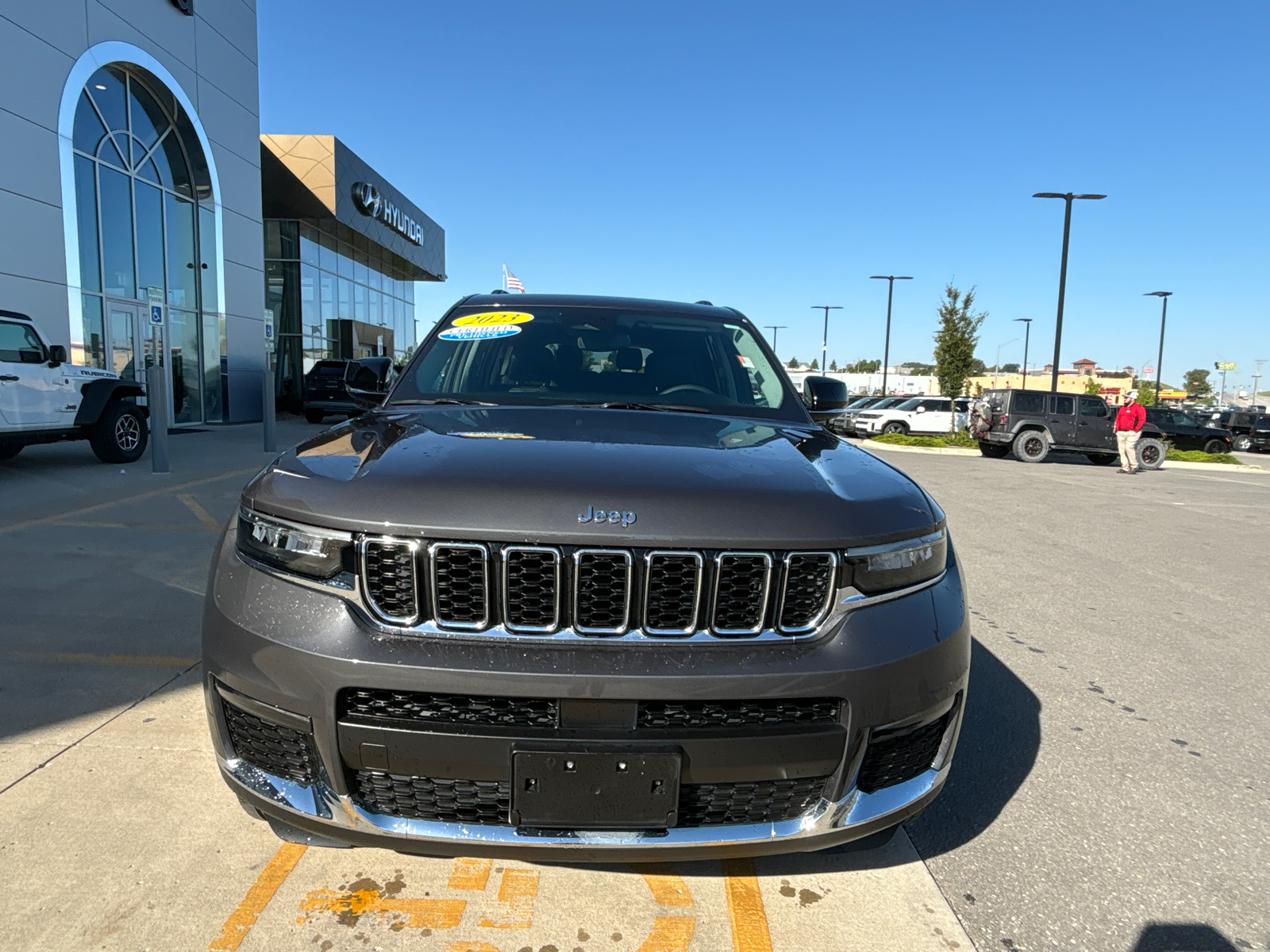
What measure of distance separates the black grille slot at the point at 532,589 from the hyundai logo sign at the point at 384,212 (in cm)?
2679

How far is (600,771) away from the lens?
5.42 ft

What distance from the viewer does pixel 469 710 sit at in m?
1.69

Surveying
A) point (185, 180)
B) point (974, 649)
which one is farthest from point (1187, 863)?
point (185, 180)

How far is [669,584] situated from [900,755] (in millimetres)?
708

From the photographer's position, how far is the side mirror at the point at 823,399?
342 centimetres

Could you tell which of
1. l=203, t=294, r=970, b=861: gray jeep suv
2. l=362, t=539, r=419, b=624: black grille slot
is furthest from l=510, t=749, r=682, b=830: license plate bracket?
l=362, t=539, r=419, b=624: black grille slot

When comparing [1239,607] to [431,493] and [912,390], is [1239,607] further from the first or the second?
[912,390]

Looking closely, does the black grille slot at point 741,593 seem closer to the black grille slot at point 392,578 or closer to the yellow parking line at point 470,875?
the black grille slot at point 392,578

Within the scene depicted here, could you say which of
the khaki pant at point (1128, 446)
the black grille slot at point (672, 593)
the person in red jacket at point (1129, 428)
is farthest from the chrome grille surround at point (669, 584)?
the khaki pant at point (1128, 446)

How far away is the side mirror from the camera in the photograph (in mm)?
3418

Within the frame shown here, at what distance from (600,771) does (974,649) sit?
3.12 meters

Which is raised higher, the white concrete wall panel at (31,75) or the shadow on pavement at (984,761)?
the white concrete wall panel at (31,75)

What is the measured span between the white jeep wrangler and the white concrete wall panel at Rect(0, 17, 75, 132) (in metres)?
4.22

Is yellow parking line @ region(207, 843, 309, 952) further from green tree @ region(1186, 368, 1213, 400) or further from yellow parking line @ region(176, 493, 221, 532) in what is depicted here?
green tree @ region(1186, 368, 1213, 400)
